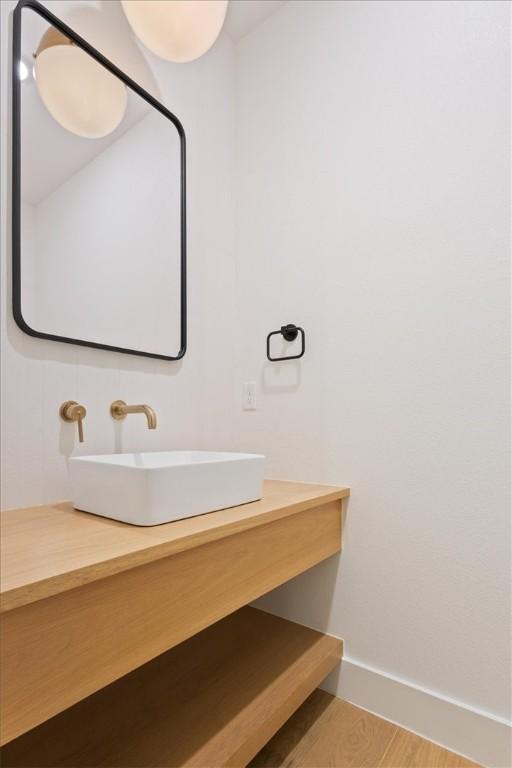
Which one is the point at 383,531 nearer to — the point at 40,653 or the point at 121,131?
the point at 40,653

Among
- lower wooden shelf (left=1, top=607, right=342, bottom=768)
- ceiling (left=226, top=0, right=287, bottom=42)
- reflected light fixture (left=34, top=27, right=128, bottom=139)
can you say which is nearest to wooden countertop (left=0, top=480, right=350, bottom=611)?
lower wooden shelf (left=1, top=607, right=342, bottom=768)

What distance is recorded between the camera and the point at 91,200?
131 centimetres

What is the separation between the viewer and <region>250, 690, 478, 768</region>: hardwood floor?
1146 mm

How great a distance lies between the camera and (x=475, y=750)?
1166 mm

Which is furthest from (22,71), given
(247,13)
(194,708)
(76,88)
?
(194,708)

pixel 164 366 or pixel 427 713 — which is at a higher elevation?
pixel 164 366

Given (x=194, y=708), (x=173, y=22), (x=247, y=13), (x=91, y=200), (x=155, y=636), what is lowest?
(x=194, y=708)

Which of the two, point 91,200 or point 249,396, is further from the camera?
point 249,396

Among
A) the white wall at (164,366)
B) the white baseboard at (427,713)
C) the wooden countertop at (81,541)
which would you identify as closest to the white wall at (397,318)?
the white baseboard at (427,713)

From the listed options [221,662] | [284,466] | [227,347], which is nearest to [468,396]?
[284,466]

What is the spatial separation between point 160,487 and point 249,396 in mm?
931

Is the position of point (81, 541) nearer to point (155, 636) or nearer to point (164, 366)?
point (155, 636)

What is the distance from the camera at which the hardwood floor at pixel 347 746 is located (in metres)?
1.15

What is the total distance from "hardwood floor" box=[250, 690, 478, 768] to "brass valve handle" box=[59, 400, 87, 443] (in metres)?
1.05
